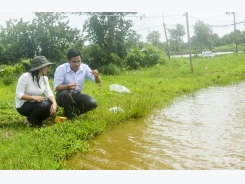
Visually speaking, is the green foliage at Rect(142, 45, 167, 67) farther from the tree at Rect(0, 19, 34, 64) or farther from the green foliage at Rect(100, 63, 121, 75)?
the tree at Rect(0, 19, 34, 64)

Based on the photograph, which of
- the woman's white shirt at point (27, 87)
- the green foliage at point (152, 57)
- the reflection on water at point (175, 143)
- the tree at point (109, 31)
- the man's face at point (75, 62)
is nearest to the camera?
the reflection on water at point (175, 143)

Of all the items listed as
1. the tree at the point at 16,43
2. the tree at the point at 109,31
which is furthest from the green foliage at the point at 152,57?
the tree at the point at 16,43

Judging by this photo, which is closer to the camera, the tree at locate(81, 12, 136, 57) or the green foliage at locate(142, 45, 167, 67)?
the tree at locate(81, 12, 136, 57)

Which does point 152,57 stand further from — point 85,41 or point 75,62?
point 75,62

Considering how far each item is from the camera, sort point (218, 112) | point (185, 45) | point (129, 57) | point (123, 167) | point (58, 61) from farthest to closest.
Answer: point (185, 45)
point (129, 57)
point (58, 61)
point (218, 112)
point (123, 167)

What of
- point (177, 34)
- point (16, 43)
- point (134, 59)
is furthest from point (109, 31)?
point (177, 34)

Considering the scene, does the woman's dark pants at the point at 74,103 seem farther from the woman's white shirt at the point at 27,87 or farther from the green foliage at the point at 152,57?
the green foliage at the point at 152,57

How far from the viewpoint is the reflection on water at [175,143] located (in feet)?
7.82

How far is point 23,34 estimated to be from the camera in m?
9.12

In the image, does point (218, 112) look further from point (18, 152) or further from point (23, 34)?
point (23, 34)

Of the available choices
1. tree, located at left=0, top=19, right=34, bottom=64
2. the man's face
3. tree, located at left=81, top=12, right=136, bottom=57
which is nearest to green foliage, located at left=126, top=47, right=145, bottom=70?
tree, located at left=81, top=12, right=136, bottom=57

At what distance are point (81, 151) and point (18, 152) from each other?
0.63 m

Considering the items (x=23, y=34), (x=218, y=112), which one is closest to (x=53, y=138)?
(x=218, y=112)

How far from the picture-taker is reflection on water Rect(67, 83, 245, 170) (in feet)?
7.82
